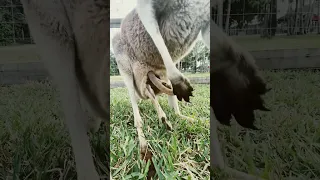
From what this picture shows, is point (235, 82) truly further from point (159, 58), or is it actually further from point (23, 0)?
point (23, 0)

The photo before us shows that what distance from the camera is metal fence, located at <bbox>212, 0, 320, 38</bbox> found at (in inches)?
91.1

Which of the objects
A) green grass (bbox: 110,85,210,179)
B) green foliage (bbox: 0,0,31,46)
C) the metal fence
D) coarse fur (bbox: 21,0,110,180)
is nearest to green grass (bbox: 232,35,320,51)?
the metal fence

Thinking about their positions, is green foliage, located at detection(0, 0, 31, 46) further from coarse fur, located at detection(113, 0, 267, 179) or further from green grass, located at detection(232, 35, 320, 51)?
green grass, located at detection(232, 35, 320, 51)

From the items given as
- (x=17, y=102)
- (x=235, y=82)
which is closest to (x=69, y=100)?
(x=17, y=102)

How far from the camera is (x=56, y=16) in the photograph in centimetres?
227

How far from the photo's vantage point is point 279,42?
2352mm

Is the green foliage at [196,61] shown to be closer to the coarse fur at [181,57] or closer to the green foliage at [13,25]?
the coarse fur at [181,57]

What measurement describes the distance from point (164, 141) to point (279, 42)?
107 cm

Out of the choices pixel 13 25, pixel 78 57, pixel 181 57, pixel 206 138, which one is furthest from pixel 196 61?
pixel 13 25

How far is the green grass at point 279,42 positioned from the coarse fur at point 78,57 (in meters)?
0.96

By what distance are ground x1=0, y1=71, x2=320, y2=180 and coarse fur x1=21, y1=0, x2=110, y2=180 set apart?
0.08m

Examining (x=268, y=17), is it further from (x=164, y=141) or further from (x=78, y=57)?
(x=78, y=57)

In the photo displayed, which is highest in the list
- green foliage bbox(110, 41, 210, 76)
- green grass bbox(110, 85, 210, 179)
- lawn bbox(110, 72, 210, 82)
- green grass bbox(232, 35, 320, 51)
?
green grass bbox(232, 35, 320, 51)

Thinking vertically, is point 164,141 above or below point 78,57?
below
